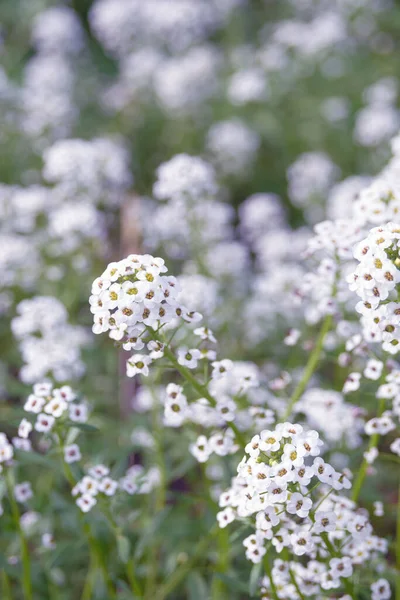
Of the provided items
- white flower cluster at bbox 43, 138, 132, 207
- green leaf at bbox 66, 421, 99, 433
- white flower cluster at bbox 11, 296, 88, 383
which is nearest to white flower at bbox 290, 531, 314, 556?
green leaf at bbox 66, 421, 99, 433

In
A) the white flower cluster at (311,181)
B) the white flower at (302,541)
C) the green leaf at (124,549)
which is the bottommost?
the green leaf at (124,549)

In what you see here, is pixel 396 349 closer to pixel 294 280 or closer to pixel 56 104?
pixel 294 280

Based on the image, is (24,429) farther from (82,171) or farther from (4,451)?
(82,171)

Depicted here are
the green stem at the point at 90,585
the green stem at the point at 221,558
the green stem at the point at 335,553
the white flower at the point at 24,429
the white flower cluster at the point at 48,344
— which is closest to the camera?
the green stem at the point at 335,553

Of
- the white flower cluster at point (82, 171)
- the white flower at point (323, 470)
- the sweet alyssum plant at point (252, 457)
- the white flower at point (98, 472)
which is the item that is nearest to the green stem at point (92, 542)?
the sweet alyssum plant at point (252, 457)

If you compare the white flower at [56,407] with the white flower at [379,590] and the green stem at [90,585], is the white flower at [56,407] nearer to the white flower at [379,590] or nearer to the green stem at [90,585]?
the green stem at [90,585]

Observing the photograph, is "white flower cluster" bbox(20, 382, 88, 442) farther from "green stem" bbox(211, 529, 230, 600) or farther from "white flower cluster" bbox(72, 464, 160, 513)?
"green stem" bbox(211, 529, 230, 600)

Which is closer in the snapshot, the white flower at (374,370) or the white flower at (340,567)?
the white flower at (340,567)

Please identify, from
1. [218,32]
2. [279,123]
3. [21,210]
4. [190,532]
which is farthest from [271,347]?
[218,32]
